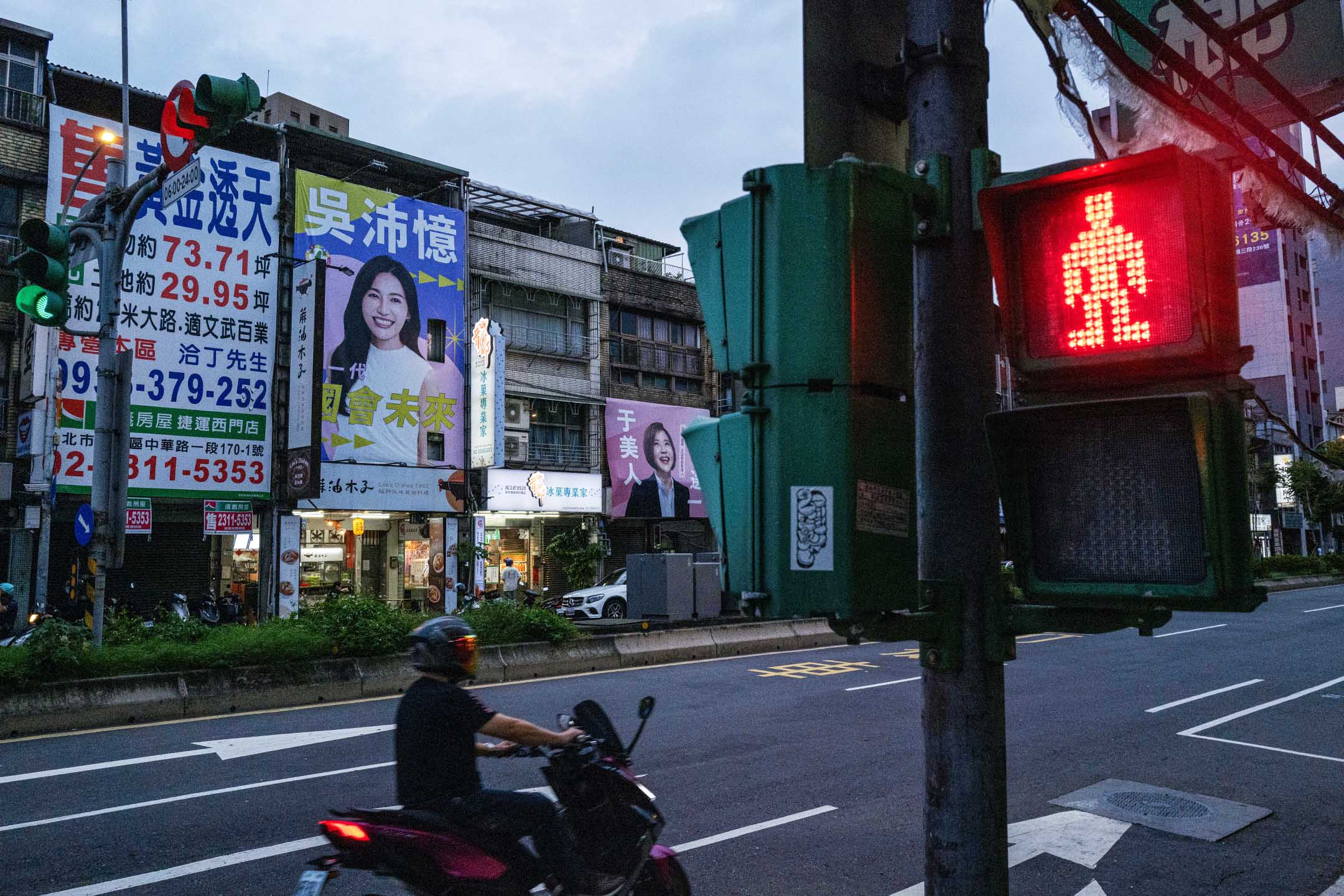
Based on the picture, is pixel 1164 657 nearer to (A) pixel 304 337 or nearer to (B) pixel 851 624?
(B) pixel 851 624

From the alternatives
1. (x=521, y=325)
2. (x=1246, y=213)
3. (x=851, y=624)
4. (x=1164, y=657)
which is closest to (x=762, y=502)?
(x=851, y=624)

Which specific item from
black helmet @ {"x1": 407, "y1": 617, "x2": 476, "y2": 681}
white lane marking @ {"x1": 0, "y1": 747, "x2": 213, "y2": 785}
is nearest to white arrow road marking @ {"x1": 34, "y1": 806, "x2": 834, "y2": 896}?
black helmet @ {"x1": 407, "y1": 617, "x2": 476, "y2": 681}

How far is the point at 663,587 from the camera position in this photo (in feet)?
67.9

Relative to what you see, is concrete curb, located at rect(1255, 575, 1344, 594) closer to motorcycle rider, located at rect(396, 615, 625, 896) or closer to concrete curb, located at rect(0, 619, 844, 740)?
concrete curb, located at rect(0, 619, 844, 740)

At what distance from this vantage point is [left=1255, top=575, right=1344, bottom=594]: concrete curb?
40.0 metres

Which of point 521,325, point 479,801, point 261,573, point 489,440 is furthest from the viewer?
point 521,325

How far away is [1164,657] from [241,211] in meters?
24.9

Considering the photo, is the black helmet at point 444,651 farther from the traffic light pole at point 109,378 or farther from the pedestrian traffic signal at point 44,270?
the traffic light pole at point 109,378

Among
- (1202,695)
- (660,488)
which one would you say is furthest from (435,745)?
(660,488)

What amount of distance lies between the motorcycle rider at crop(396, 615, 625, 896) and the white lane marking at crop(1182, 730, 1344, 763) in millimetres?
8336

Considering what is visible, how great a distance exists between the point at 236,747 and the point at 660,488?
26220 mm

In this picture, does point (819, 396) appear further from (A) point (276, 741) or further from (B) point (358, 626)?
(B) point (358, 626)

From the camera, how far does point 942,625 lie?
7.70ft

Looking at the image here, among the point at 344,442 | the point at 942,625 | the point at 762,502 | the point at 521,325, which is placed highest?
the point at 521,325
